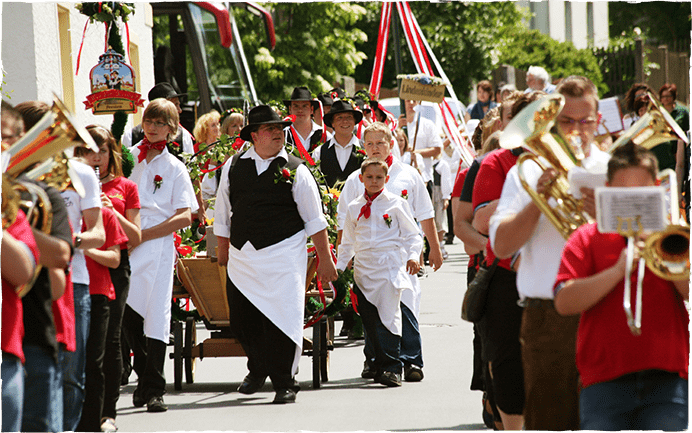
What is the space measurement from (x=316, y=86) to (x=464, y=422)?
17745 millimetres

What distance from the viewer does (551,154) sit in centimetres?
402

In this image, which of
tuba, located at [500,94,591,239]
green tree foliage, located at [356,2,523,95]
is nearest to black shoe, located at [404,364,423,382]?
tuba, located at [500,94,591,239]

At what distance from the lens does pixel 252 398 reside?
759 cm

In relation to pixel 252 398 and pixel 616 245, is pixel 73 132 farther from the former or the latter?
pixel 252 398

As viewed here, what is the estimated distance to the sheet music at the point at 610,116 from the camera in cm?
431

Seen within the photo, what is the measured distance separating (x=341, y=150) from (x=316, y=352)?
2494mm

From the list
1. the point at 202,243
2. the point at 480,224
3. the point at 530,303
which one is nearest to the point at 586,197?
the point at 530,303

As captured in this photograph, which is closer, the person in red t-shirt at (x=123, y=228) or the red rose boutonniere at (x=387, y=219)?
the person in red t-shirt at (x=123, y=228)

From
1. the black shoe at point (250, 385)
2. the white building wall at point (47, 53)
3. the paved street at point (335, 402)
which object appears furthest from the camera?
the black shoe at point (250, 385)

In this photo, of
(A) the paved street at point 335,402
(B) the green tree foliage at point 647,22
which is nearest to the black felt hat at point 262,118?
(A) the paved street at point 335,402

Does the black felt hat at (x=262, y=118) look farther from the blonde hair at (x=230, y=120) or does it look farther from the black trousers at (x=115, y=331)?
the blonde hair at (x=230, y=120)

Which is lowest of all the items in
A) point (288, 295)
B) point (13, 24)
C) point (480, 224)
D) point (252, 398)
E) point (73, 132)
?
point (252, 398)

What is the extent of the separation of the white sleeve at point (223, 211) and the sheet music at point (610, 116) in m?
3.57

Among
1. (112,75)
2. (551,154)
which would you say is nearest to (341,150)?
(112,75)
